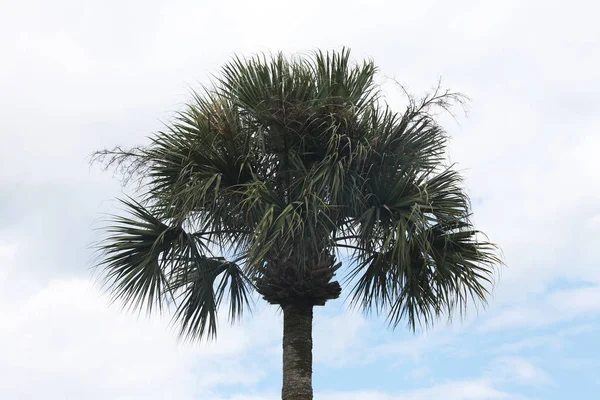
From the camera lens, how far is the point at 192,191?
1246 centimetres

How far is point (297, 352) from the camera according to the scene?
12469mm

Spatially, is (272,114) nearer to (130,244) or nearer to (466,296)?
(130,244)

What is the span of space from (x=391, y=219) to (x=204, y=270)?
111 inches

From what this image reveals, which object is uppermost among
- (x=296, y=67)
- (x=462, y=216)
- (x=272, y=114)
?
(x=296, y=67)

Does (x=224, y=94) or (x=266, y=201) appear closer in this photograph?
(x=266, y=201)

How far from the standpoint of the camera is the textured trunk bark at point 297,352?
1231 cm

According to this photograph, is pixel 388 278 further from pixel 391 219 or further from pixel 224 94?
pixel 224 94

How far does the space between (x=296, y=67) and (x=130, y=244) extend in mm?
3263

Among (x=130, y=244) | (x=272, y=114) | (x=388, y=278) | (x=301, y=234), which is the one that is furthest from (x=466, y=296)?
(x=130, y=244)

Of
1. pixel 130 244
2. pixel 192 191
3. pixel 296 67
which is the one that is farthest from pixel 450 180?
pixel 130 244

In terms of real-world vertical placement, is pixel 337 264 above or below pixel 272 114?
below

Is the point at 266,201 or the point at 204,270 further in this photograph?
the point at 204,270

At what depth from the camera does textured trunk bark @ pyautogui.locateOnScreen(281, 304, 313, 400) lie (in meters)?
12.3

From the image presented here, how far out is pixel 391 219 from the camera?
40.8ft
